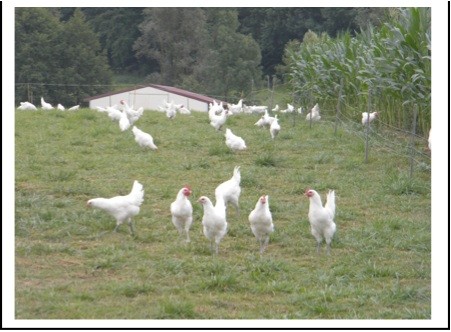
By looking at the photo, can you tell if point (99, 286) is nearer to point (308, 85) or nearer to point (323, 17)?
point (308, 85)

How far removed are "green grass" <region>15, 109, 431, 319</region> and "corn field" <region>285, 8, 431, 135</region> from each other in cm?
118

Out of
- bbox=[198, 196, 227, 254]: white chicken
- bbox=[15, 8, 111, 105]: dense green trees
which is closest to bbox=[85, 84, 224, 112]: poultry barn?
bbox=[15, 8, 111, 105]: dense green trees

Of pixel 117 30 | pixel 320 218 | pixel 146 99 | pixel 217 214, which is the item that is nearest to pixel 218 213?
pixel 217 214

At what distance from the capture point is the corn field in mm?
12373

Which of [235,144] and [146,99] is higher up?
[146,99]

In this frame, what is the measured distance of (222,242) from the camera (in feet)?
24.7

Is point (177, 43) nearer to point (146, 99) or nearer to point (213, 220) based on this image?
point (146, 99)

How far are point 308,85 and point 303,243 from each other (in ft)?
45.0

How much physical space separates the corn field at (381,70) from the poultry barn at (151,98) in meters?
8.54

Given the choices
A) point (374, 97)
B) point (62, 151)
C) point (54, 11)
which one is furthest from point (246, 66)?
point (62, 151)

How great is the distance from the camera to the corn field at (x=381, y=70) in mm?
12373

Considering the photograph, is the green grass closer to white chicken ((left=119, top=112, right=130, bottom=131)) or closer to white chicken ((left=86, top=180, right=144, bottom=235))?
white chicken ((left=86, top=180, right=144, bottom=235))

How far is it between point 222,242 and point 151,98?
25215mm
